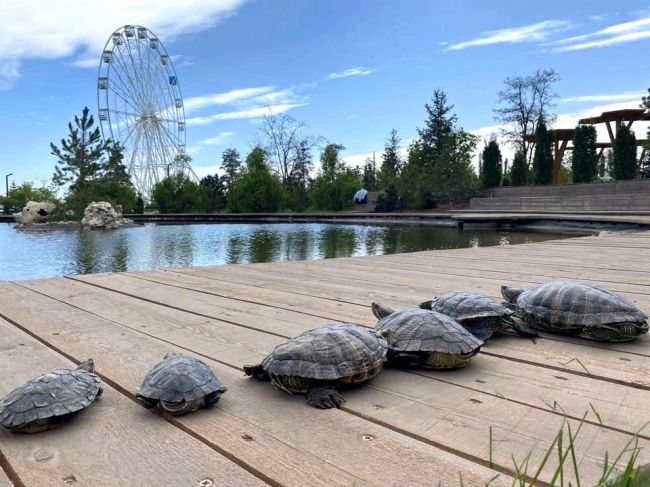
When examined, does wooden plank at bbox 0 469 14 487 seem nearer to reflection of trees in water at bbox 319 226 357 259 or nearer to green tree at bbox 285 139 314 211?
reflection of trees in water at bbox 319 226 357 259

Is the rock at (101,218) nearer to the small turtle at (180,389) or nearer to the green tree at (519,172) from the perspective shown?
the green tree at (519,172)

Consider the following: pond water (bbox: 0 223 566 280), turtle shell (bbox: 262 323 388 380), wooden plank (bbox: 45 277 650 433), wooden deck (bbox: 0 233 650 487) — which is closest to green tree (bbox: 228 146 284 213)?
pond water (bbox: 0 223 566 280)

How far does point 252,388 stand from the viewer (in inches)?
64.7

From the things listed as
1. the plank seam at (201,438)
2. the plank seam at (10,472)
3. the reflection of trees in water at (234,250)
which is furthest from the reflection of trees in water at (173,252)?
the plank seam at (10,472)

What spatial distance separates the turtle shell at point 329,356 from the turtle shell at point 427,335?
11 centimetres

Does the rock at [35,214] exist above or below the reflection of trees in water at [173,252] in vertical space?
above

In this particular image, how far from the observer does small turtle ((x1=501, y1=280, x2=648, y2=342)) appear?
204cm

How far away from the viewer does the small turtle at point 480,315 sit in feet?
6.80

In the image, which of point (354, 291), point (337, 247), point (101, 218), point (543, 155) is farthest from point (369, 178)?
point (354, 291)

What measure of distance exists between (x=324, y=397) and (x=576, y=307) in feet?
4.13

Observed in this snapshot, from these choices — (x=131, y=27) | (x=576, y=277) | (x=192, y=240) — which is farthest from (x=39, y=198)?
(x=576, y=277)

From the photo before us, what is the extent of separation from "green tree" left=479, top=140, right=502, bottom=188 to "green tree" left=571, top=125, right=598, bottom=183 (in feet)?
20.8

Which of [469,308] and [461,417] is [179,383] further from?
[469,308]

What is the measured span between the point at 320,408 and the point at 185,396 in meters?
0.40
